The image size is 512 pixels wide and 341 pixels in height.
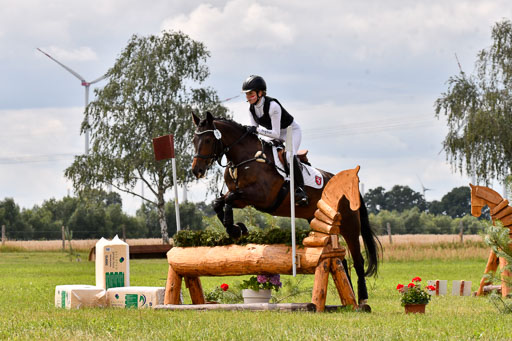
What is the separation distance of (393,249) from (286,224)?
15.0 meters

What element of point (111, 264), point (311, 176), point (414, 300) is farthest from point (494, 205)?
Result: point (111, 264)

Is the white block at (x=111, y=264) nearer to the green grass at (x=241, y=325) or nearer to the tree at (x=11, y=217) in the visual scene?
the green grass at (x=241, y=325)

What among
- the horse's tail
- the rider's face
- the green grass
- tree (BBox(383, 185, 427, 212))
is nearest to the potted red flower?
the green grass

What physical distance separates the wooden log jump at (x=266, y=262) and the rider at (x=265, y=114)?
89 centimetres

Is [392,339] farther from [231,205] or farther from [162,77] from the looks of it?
[162,77]

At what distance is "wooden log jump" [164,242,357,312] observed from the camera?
26.4 feet

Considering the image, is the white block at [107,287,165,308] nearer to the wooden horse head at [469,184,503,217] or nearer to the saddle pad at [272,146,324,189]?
the saddle pad at [272,146,324,189]

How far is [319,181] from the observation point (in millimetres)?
9367

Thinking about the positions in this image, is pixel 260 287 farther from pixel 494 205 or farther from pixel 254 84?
pixel 494 205

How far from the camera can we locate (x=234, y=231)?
8477 mm

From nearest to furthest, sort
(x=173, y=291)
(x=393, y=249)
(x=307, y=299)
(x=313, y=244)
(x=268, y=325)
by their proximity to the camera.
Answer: (x=268, y=325) → (x=313, y=244) → (x=173, y=291) → (x=307, y=299) → (x=393, y=249)

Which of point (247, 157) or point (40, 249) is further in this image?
point (40, 249)

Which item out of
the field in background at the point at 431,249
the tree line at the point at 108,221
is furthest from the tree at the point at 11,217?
the field in background at the point at 431,249

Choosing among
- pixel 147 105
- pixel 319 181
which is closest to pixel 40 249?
pixel 147 105
